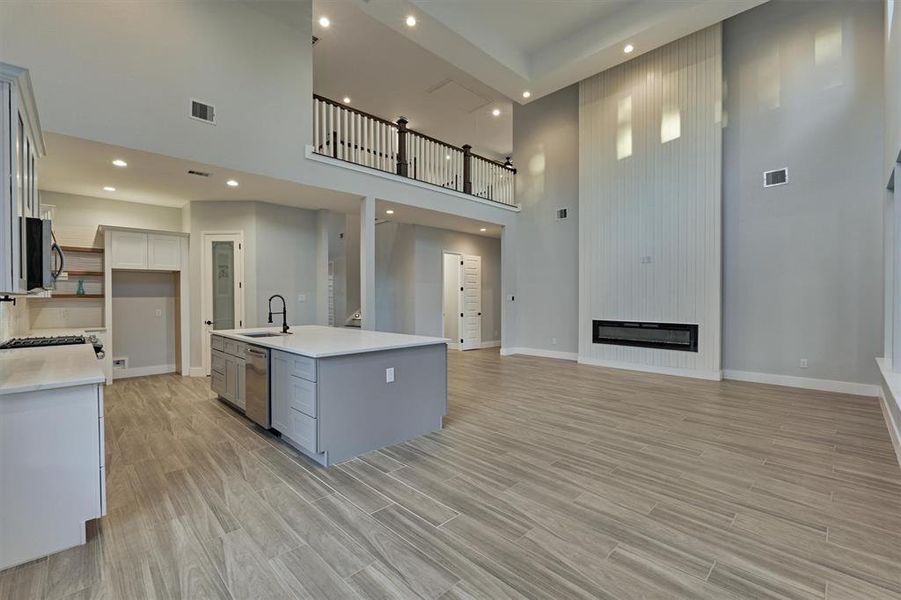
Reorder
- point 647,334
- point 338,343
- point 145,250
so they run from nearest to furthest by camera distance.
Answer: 1. point 338,343
2. point 145,250
3. point 647,334

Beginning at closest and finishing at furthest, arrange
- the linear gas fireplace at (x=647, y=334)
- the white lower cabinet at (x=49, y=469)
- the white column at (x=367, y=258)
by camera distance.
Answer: the white lower cabinet at (x=49, y=469) → the white column at (x=367, y=258) → the linear gas fireplace at (x=647, y=334)

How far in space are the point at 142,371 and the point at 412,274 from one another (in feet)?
16.6

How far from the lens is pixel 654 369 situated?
6441 millimetres

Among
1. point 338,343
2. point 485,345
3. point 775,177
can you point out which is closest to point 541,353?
point 485,345

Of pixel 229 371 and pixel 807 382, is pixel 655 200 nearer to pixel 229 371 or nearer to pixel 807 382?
pixel 807 382

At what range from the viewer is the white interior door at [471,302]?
9422 millimetres

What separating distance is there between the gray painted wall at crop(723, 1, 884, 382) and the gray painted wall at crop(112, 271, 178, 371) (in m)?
9.02

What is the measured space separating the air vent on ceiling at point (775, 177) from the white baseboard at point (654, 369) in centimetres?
287

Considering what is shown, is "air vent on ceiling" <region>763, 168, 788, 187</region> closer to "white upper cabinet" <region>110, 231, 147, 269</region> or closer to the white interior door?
the white interior door

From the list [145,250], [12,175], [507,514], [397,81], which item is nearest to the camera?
[12,175]

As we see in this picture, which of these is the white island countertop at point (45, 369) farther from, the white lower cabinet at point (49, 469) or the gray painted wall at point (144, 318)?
the gray painted wall at point (144, 318)

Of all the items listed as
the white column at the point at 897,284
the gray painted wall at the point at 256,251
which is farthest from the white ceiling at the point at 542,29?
the gray painted wall at the point at 256,251

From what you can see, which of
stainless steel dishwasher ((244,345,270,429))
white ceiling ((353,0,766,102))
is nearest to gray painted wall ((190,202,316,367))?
stainless steel dishwasher ((244,345,270,429))

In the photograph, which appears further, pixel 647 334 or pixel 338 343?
pixel 647 334
